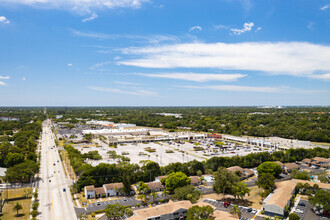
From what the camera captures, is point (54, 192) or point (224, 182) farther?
point (54, 192)

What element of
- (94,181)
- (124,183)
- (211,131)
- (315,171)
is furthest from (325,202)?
(211,131)

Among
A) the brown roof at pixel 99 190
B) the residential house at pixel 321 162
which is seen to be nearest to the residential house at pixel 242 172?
the residential house at pixel 321 162

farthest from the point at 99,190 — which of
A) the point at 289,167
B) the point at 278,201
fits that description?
the point at 289,167

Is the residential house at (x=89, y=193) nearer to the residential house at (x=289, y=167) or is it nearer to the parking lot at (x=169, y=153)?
the parking lot at (x=169, y=153)

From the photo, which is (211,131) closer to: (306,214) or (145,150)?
(145,150)

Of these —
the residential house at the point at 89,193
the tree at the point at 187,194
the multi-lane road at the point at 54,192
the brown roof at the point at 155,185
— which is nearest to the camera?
the multi-lane road at the point at 54,192

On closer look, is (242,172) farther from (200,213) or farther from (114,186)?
(114,186)
